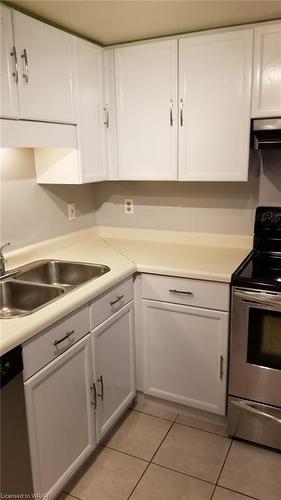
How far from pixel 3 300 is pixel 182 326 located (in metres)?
0.94

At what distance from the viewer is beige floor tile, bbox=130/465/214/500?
5.61 feet

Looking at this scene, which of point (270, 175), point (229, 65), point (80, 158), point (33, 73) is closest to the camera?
point (33, 73)

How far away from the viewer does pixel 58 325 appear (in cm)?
152

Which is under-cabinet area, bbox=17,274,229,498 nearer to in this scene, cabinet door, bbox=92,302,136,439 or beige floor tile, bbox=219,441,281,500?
cabinet door, bbox=92,302,136,439

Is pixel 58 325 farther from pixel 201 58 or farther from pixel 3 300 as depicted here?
pixel 201 58

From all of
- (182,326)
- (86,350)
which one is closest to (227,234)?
(182,326)

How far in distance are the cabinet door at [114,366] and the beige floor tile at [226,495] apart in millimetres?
601

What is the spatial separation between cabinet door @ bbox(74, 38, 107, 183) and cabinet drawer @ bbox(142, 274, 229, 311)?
708 mm

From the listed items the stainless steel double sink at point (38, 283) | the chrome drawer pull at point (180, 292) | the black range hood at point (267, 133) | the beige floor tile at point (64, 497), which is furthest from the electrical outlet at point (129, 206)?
the beige floor tile at point (64, 497)

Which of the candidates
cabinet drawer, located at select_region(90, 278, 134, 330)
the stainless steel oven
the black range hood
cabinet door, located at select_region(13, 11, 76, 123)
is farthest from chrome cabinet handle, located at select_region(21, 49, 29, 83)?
the stainless steel oven

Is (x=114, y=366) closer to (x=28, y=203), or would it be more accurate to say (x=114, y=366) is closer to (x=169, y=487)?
(x=169, y=487)

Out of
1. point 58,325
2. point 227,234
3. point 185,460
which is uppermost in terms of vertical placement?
point 227,234

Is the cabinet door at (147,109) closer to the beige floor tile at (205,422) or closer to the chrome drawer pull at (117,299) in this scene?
the chrome drawer pull at (117,299)

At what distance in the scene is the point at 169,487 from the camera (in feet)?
5.77
